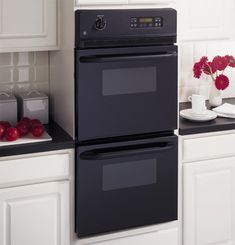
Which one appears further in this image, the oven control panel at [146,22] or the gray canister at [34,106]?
the gray canister at [34,106]

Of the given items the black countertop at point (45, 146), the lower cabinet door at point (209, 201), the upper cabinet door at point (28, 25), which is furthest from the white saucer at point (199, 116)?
the upper cabinet door at point (28, 25)

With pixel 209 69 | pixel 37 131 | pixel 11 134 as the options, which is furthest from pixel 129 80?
pixel 209 69

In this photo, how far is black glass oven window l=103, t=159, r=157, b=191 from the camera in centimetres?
299

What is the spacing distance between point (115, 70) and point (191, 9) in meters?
0.73

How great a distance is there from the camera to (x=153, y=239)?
3.20 m

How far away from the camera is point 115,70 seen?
2.91m

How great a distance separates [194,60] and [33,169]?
141cm

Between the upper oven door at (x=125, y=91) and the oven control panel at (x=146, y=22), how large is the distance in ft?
0.37

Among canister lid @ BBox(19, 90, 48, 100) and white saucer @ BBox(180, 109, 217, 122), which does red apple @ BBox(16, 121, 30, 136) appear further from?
white saucer @ BBox(180, 109, 217, 122)

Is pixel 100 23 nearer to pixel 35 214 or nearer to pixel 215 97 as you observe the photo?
pixel 35 214

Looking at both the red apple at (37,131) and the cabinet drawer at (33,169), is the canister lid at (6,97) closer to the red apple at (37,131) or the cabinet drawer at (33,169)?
the red apple at (37,131)

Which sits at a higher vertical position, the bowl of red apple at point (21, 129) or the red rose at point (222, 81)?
the red rose at point (222, 81)

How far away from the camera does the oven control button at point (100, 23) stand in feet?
9.25

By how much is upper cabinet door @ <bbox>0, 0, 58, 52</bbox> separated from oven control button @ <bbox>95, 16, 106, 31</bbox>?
356 millimetres
